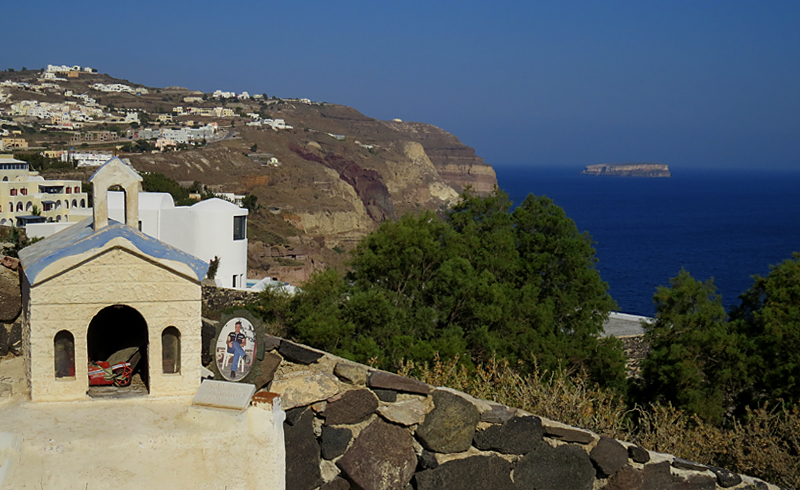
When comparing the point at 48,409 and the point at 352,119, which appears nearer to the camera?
the point at 48,409

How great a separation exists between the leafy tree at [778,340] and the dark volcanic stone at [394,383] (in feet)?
31.6

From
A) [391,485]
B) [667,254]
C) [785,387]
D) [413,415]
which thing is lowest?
[667,254]

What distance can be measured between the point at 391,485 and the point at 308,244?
201 ft

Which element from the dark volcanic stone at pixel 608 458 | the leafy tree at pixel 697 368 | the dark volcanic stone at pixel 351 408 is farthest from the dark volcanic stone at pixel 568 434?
the leafy tree at pixel 697 368

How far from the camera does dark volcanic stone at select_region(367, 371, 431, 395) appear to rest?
575cm

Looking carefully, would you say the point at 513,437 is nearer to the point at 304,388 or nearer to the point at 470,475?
the point at 470,475

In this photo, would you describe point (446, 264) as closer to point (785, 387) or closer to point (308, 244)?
point (785, 387)

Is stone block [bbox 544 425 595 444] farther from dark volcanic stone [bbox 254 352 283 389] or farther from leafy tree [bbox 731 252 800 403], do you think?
leafy tree [bbox 731 252 800 403]

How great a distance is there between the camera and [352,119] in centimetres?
17888

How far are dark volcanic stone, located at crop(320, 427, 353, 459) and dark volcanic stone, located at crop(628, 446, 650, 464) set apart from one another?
2.31m

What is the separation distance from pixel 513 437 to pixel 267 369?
2086mm

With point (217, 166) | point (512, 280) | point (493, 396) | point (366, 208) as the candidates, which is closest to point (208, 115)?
point (366, 208)

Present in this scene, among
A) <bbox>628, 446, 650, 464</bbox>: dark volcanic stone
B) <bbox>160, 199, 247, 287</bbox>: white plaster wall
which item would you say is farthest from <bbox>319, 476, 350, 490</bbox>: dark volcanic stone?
<bbox>160, 199, 247, 287</bbox>: white plaster wall

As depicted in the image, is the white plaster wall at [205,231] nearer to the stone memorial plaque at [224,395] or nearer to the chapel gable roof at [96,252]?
the chapel gable roof at [96,252]
